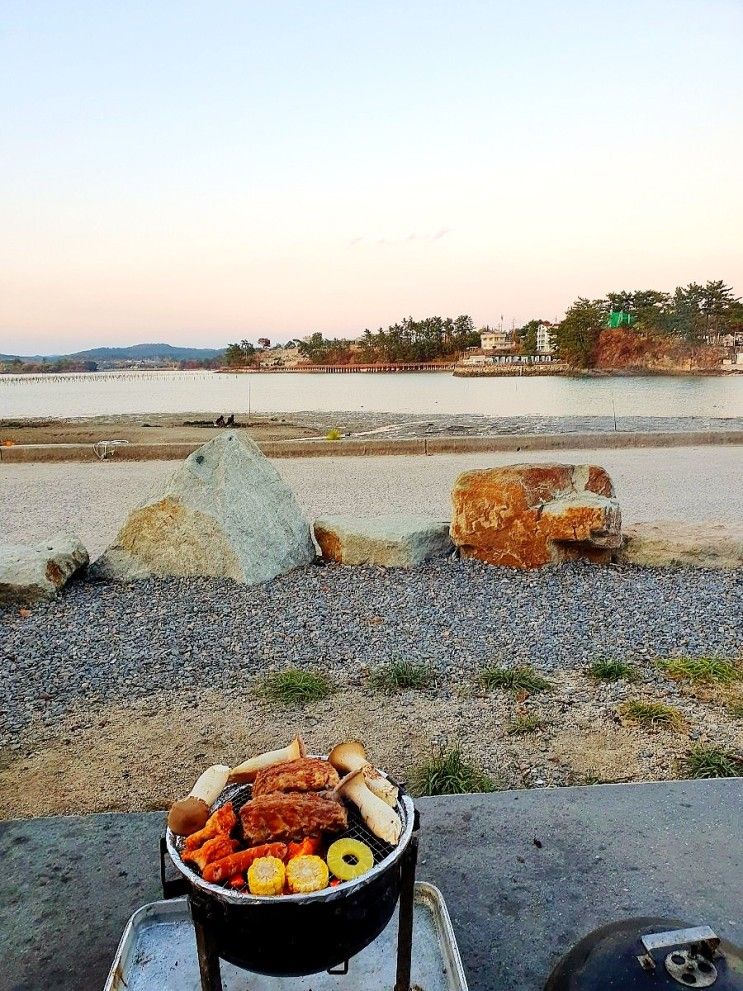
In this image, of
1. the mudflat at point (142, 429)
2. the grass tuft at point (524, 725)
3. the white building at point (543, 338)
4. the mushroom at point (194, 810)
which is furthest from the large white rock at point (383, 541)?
the white building at point (543, 338)

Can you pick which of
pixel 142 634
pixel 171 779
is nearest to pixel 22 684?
pixel 142 634

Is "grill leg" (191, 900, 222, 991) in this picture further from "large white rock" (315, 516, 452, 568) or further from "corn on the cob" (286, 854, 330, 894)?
"large white rock" (315, 516, 452, 568)

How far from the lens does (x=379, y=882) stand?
172 centimetres

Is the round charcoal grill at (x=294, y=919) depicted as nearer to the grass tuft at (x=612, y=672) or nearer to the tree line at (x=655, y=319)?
the grass tuft at (x=612, y=672)

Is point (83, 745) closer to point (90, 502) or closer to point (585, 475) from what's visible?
point (585, 475)

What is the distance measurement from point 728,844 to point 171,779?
2174 mm

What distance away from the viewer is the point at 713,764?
3.33 meters

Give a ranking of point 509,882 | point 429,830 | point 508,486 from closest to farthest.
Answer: point 509,882 < point 429,830 < point 508,486

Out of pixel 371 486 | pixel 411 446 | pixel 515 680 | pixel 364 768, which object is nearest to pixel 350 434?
pixel 411 446

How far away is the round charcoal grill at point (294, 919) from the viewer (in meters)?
1.63

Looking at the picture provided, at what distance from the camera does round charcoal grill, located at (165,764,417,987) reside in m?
1.63

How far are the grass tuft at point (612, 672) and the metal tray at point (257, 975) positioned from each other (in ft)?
6.81

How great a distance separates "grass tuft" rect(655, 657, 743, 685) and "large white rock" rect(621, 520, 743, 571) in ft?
5.88

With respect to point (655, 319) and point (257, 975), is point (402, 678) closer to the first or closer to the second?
point (257, 975)
